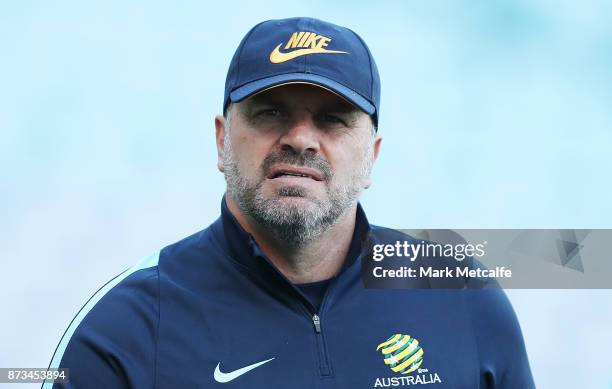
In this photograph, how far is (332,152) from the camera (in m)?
3.34

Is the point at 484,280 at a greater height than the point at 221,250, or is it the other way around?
the point at 221,250

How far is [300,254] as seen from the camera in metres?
3.46

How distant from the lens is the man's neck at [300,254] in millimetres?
3449

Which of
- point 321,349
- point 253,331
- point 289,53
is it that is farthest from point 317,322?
point 289,53

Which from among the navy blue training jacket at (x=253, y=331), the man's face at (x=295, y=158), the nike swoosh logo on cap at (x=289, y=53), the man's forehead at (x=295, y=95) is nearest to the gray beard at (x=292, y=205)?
the man's face at (x=295, y=158)

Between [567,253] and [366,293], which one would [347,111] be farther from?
[567,253]

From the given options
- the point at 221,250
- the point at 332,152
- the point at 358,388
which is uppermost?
the point at 332,152

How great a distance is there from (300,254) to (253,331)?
1.32ft

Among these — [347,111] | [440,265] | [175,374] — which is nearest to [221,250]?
[175,374]

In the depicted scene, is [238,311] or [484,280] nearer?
[238,311]

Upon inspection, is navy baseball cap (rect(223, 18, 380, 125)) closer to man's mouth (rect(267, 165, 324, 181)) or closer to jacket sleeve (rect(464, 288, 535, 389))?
man's mouth (rect(267, 165, 324, 181))

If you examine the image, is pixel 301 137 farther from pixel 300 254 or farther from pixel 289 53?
pixel 300 254

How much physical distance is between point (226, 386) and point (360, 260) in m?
0.88

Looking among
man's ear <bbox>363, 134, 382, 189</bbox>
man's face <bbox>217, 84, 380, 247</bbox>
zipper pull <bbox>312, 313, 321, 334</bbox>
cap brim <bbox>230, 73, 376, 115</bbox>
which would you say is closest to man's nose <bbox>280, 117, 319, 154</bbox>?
man's face <bbox>217, 84, 380, 247</bbox>
